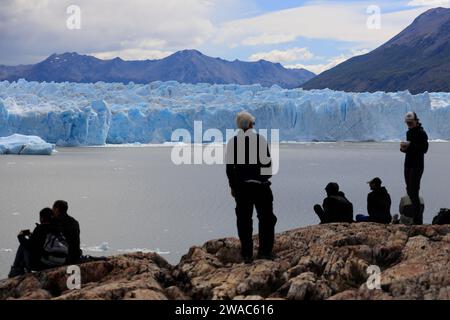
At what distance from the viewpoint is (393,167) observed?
2917 centimetres

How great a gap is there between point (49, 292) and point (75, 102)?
45.0 metres

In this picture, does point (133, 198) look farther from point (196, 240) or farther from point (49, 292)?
point (49, 292)

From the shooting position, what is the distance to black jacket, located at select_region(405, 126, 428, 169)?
18.9ft

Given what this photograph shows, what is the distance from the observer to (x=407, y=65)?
138 m

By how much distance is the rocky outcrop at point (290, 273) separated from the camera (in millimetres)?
3799

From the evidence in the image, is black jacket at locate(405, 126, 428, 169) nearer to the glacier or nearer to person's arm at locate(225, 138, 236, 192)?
person's arm at locate(225, 138, 236, 192)

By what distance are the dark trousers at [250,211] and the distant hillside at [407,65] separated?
116 metres

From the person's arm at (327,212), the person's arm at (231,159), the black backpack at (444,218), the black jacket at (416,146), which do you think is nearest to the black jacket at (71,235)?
the person's arm at (231,159)
